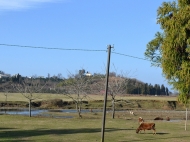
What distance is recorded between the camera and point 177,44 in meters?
16.2

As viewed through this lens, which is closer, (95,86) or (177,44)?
(177,44)

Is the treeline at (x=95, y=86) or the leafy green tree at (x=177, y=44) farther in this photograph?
the treeline at (x=95, y=86)

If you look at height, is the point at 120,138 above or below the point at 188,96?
below

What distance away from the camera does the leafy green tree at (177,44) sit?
1582cm

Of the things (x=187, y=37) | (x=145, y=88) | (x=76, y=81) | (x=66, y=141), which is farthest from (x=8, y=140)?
(x=145, y=88)

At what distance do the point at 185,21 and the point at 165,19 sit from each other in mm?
1365

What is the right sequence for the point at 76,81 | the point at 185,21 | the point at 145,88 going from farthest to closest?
the point at 145,88 → the point at 76,81 → the point at 185,21

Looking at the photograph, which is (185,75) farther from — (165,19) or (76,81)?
(76,81)

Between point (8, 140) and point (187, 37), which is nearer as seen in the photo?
point (187, 37)

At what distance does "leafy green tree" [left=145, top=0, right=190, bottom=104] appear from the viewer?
15.8 m

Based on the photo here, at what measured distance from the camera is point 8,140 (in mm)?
21297

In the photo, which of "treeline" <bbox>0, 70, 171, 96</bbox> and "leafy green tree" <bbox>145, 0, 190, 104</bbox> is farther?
"treeline" <bbox>0, 70, 171, 96</bbox>

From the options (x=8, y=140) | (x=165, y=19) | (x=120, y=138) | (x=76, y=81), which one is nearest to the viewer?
(x=165, y=19)

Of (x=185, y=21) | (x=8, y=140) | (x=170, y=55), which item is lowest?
(x=8, y=140)
